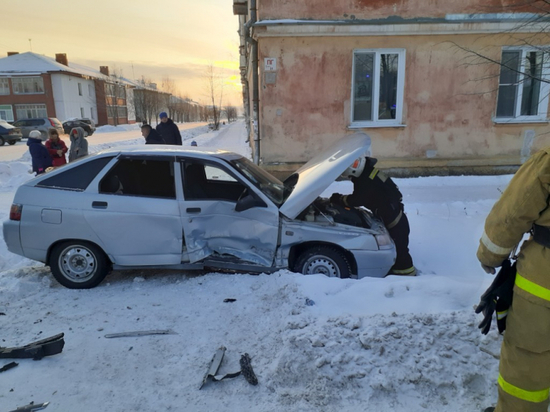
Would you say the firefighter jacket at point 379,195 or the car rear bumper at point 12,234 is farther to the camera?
the firefighter jacket at point 379,195

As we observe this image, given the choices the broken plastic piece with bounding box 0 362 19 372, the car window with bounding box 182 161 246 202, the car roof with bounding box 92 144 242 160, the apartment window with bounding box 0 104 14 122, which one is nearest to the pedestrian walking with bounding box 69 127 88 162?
the car roof with bounding box 92 144 242 160

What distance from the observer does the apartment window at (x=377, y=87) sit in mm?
10039

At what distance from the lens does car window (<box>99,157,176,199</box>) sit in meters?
4.47

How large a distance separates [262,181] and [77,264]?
2256 mm

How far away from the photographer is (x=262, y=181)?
4.89m

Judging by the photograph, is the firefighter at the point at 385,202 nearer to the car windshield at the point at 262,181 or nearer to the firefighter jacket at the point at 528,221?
the car windshield at the point at 262,181

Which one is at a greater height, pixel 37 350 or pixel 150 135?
pixel 150 135

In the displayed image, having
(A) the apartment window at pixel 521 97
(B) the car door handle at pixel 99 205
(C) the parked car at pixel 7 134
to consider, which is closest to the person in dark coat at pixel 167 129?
(B) the car door handle at pixel 99 205

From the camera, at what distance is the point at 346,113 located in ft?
33.2

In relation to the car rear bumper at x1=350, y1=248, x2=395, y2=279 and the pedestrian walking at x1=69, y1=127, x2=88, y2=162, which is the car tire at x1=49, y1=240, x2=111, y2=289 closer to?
the car rear bumper at x1=350, y1=248, x2=395, y2=279

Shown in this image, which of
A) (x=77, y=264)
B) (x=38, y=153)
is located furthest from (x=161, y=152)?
(x=38, y=153)

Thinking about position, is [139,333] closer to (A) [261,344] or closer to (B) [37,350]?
(B) [37,350]

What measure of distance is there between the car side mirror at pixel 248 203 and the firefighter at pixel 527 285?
261cm

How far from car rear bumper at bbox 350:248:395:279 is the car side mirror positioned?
1119 mm
